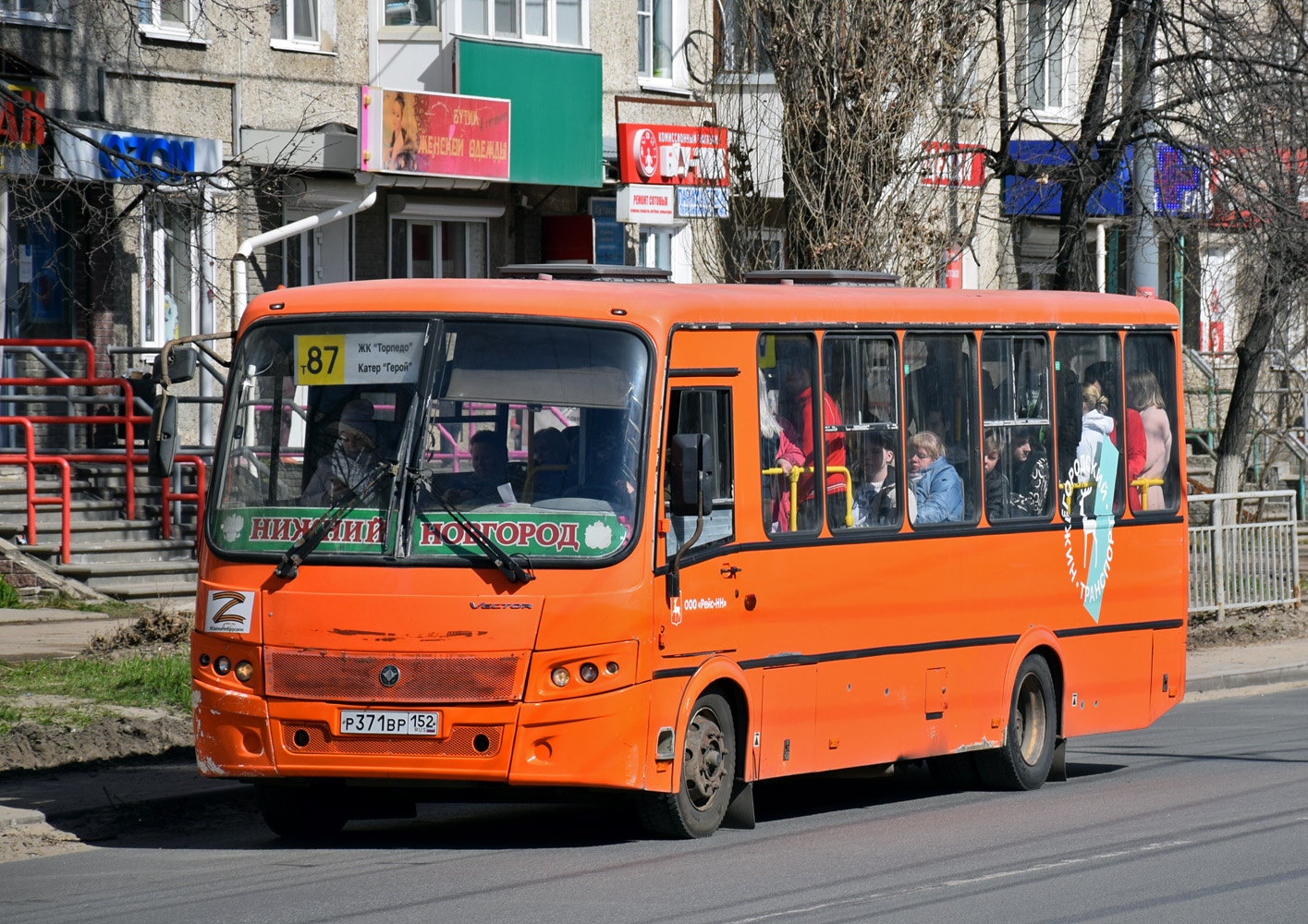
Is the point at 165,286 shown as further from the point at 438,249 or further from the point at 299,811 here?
the point at 299,811

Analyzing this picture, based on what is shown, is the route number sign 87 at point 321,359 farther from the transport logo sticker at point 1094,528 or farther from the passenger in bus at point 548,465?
the transport logo sticker at point 1094,528

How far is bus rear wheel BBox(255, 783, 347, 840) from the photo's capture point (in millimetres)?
9945

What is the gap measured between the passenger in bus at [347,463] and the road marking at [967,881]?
9.58 feet

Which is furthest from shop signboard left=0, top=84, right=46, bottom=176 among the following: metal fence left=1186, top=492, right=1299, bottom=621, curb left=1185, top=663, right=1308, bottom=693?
metal fence left=1186, top=492, right=1299, bottom=621

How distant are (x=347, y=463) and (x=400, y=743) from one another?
1330 mm

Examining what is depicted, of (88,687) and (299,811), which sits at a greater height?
(88,687)

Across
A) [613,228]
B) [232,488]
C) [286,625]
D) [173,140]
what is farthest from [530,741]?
[613,228]

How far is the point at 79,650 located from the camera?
1570cm

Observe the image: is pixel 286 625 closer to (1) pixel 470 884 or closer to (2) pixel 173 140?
(1) pixel 470 884

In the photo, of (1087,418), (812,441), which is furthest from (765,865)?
(1087,418)

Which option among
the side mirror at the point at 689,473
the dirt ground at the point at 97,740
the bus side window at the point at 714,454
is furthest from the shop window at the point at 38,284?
the side mirror at the point at 689,473

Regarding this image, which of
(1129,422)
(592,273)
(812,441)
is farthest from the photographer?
(1129,422)

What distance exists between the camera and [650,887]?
840cm

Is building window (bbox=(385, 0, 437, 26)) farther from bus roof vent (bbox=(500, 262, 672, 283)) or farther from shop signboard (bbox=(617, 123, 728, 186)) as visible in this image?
bus roof vent (bbox=(500, 262, 672, 283))
